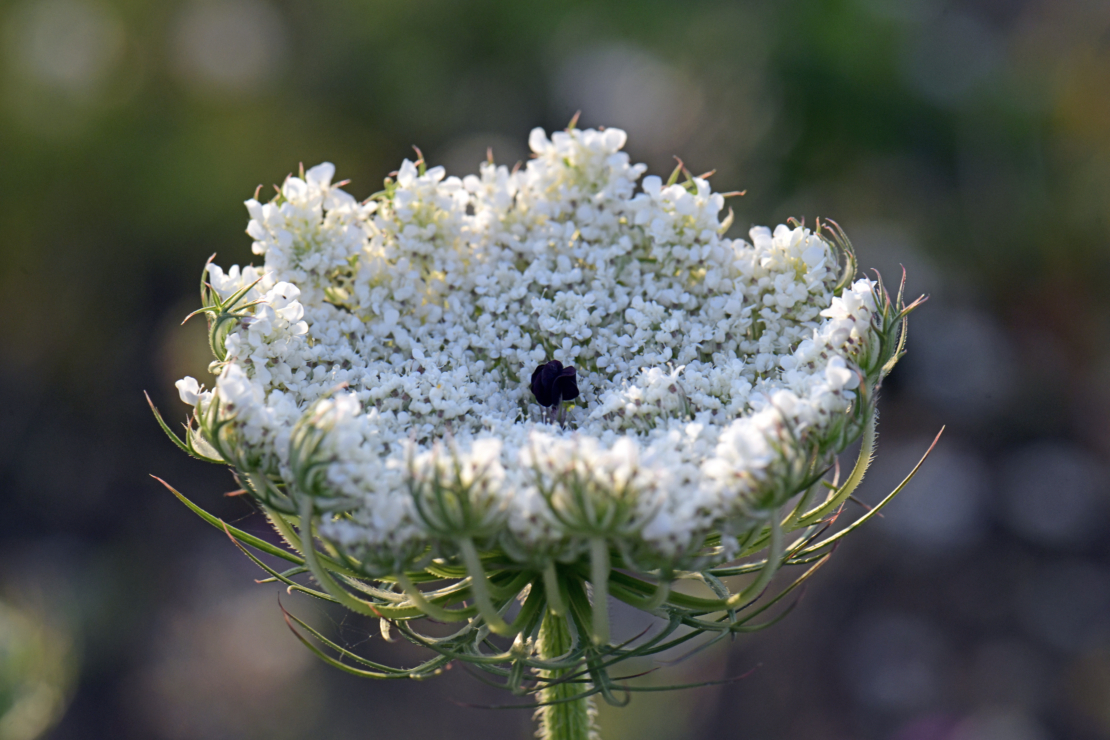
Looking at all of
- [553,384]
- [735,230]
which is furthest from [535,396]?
[735,230]

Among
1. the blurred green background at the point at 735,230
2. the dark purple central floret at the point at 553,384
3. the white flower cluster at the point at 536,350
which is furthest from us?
the blurred green background at the point at 735,230

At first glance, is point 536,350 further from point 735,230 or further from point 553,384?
point 735,230

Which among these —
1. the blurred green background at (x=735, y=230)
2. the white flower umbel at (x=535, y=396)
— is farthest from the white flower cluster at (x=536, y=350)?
the blurred green background at (x=735, y=230)

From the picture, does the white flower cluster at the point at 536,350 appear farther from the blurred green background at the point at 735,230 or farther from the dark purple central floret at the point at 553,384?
the blurred green background at the point at 735,230

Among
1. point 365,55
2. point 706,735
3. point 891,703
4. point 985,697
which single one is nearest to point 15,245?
point 365,55

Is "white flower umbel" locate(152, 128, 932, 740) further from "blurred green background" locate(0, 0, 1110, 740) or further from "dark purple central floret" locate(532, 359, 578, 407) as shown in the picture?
"blurred green background" locate(0, 0, 1110, 740)

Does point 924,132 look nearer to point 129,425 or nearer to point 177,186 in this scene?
point 177,186
